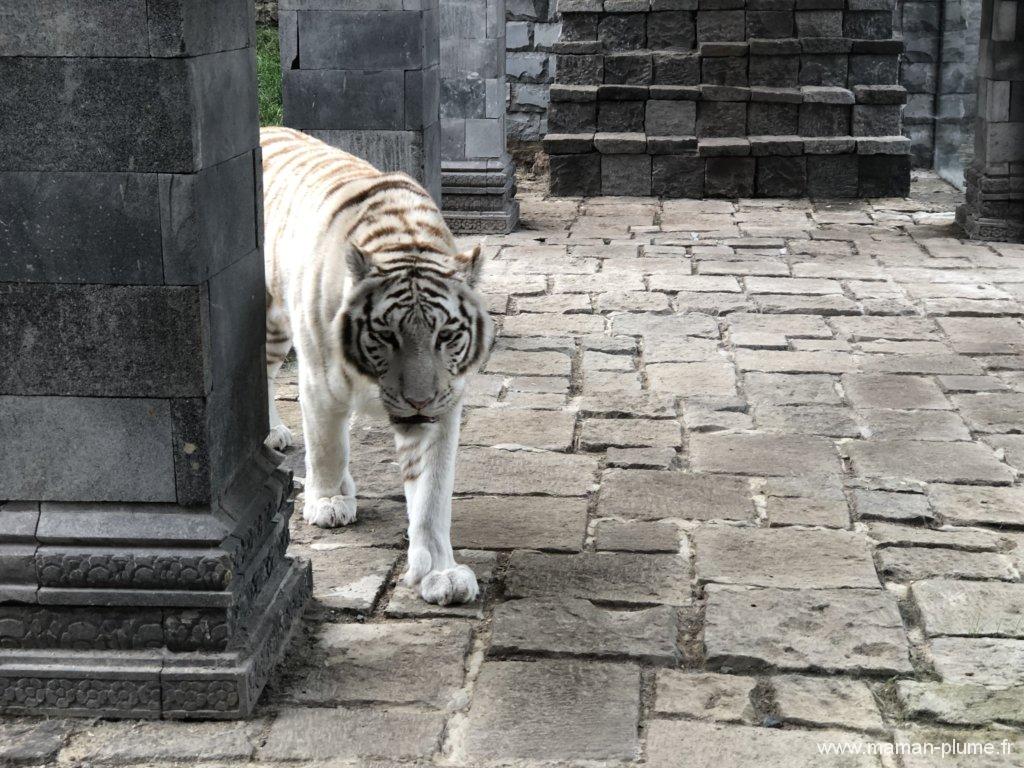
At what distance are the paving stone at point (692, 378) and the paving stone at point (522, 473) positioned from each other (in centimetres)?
119

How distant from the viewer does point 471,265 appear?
14.0ft

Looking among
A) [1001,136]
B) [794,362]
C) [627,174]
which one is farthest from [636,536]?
[627,174]

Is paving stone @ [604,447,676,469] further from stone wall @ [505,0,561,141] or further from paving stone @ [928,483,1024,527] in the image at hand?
stone wall @ [505,0,561,141]

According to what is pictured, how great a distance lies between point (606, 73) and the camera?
43.3 feet

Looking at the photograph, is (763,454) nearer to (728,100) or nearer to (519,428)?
(519,428)

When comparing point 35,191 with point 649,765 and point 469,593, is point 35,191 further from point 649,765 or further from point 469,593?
point 649,765

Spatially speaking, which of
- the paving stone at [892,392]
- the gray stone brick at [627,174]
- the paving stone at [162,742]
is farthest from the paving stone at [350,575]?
the gray stone brick at [627,174]

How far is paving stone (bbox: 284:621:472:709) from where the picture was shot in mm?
3648

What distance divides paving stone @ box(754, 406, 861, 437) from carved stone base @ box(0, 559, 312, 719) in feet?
10.6

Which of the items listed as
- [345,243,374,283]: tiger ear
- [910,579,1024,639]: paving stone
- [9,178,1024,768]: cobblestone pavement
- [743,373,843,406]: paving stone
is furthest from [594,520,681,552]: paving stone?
[743,373,843,406]: paving stone

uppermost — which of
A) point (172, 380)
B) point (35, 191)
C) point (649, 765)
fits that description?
point (35, 191)

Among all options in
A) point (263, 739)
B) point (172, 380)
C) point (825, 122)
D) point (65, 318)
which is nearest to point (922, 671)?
point (263, 739)

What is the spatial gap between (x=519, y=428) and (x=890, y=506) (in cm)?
174

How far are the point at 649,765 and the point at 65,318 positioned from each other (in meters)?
1.84
